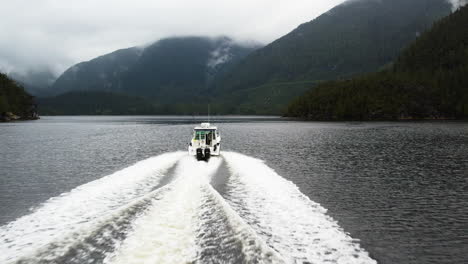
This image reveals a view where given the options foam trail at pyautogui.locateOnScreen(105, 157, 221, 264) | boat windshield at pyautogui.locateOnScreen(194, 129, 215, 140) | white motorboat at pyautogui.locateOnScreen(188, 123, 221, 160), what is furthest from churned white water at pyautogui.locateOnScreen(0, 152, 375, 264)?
boat windshield at pyautogui.locateOnScreen(194, 129, 215, 140)

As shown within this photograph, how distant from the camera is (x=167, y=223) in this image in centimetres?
1703

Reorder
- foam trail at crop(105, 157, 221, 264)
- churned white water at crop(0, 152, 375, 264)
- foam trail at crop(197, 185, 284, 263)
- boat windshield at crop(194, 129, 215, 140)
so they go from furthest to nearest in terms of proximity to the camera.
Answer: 1. boat windshield at crop(194, 129, 215, 140)
2. churned white water at crop(0, 152, 375, 264)
3. foam trail at crop(197, 185, 284, 263)
4. foam trail at crop(105, 157, 221, 264)

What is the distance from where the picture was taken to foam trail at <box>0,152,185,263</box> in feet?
47.9

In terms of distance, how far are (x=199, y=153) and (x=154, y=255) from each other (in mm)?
29225

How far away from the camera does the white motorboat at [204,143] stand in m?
42.5

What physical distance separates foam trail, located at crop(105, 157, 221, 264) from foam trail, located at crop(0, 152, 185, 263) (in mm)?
2379

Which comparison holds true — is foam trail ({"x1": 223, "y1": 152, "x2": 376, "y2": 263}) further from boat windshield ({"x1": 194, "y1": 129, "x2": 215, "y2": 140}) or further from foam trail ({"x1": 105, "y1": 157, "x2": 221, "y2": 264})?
boat windshield ({"x1": 194, "y1": 129, "x2": 215, "y2": 140})

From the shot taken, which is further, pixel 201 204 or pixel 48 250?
pixel 201 204

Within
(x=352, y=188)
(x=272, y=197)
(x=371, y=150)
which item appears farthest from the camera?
(x=371, y=150)

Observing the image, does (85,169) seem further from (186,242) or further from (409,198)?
(409,198)

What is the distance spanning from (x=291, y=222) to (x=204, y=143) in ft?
90.0

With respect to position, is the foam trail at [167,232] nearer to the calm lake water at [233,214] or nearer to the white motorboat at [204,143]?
the calm lake water at [233,214]

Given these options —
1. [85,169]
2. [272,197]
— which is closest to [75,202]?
[272,197]

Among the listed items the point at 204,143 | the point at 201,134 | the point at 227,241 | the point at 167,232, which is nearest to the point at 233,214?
the point at 227,241
